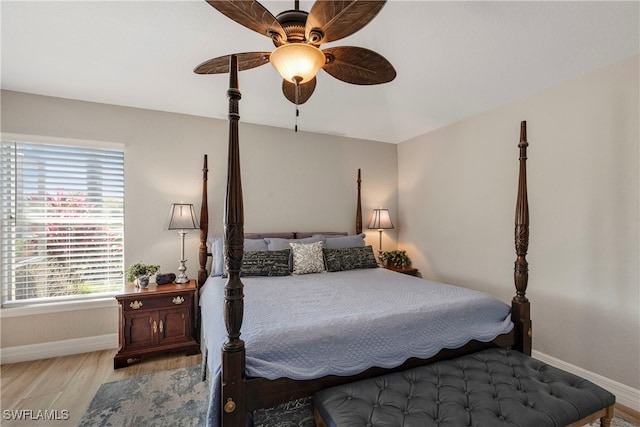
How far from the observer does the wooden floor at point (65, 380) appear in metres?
1.99

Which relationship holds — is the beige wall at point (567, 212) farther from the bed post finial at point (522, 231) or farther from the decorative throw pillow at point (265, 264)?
the decorative throw pillow at point (265, 264)

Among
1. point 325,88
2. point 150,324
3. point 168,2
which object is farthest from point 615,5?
point 150,324

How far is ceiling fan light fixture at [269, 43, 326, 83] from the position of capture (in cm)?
143

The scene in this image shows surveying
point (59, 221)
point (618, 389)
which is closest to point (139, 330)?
point (59, 221)

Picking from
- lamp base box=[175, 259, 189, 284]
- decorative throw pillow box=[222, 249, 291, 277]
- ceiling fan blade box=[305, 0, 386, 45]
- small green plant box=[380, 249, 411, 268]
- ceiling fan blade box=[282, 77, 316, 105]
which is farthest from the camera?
small green plant box=[380, 249, 411, 268]

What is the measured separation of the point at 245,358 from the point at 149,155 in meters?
2.67

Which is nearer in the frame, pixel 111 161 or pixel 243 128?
pixel 111 161

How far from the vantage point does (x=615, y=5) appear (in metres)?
1.69

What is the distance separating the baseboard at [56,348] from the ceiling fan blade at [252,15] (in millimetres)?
3211

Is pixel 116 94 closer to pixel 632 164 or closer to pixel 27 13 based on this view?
pixel 27 13

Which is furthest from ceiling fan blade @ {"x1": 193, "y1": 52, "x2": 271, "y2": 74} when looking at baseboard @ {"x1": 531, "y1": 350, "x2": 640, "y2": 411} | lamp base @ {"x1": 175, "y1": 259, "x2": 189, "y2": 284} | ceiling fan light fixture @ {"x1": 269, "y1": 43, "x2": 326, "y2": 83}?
baseboard @ {"x1": 531, "y1": 350, "x2": 640, "y2": 411}

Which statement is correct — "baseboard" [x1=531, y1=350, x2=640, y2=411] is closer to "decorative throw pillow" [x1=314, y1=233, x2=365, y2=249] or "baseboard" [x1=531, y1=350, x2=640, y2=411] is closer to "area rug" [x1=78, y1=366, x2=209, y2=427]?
"decorative throw pillow" [x1=314, y1=233, x2=365, y2=249]

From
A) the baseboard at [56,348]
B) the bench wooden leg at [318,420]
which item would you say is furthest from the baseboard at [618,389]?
the baseboard at [56,348]

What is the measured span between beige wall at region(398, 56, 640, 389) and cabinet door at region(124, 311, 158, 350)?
3.32 m
